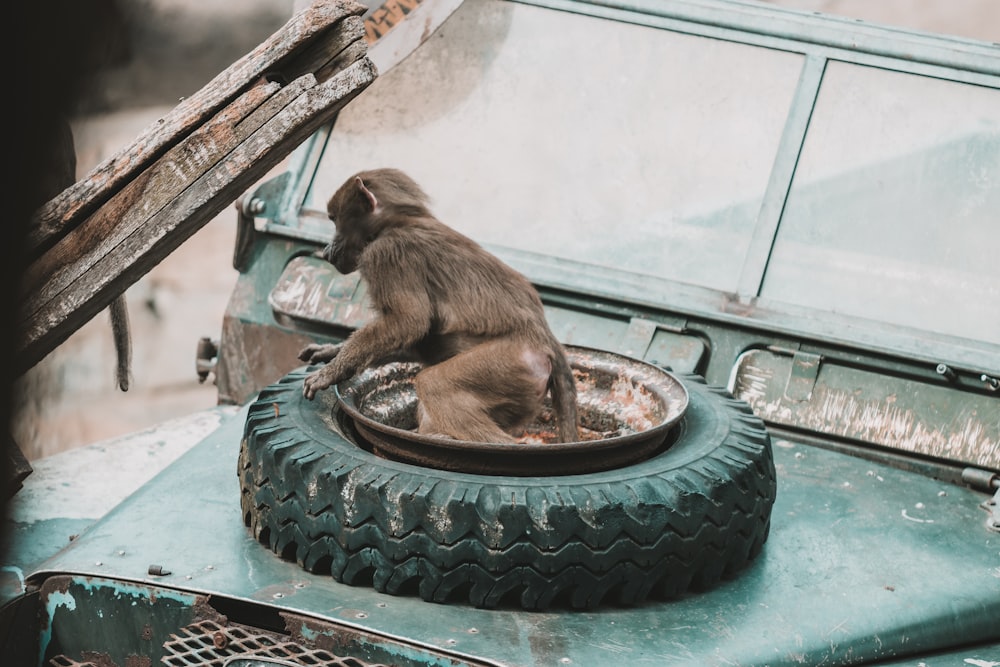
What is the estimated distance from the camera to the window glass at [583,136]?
3.45 metres

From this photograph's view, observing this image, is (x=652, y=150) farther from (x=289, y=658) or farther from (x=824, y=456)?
(x=289, y=658)

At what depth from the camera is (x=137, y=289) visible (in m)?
8.88

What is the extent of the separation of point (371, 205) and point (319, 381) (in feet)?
1.74

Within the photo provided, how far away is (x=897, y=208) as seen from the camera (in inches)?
130

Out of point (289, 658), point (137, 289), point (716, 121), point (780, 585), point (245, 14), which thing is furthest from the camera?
point (137, 289)

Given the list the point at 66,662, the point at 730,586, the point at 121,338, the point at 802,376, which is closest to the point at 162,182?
the point at 66,662

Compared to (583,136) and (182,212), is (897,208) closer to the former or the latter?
(583,136)

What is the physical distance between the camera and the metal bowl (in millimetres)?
2338

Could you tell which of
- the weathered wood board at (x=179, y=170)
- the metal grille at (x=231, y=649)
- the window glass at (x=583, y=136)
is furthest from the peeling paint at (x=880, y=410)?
the weathered wood board at (x=179, y=170)

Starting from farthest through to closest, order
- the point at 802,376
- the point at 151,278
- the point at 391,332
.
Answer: the point at 151,278
the point at 802,376
the point at 391,332

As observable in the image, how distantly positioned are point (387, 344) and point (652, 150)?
1.16 m

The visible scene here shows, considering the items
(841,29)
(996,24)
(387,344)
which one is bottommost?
(387,344)

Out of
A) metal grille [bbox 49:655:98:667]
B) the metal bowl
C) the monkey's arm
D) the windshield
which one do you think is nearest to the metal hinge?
the windshield

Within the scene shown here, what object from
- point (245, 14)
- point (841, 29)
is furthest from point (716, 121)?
point (245, 14)
